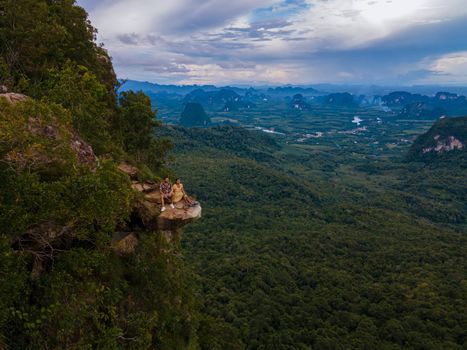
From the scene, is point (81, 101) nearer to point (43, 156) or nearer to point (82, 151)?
point (82, 151)

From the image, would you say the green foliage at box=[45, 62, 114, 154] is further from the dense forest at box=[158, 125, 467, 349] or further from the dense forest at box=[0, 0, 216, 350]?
the dense forest at box=[158, 125, 467, 349]

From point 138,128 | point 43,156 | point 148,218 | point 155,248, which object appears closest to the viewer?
point 43,156

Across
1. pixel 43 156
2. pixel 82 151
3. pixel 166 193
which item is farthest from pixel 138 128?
pixel 43 156

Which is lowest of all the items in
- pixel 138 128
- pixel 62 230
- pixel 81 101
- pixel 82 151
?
pixel 62 230

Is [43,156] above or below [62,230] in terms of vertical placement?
above

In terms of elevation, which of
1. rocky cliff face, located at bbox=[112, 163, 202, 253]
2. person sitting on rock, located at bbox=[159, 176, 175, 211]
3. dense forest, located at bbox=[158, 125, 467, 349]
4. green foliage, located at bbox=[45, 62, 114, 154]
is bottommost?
dense forest, located at bbox=[158, 125, 467, 349]

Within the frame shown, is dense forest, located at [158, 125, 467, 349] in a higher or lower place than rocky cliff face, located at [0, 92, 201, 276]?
lower

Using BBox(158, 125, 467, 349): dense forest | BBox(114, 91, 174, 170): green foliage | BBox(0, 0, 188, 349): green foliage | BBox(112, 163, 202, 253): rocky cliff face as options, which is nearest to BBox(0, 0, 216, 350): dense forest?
BBox(0, 0, 188, 349): green foliage

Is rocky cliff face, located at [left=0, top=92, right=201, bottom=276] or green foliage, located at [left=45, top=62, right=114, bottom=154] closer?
rocky cliff face, located at [left=0, top=92, right=201, bottom=276]

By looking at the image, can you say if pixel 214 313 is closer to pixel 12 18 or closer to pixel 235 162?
pixel 12 18

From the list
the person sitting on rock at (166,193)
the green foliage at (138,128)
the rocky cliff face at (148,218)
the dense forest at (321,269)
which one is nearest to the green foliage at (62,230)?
the rocky cliff face at (148,218)

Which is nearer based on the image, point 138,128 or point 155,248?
point 155,248

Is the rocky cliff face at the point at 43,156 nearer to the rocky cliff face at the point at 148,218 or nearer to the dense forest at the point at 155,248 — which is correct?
the dense forest at the point at 155,248
